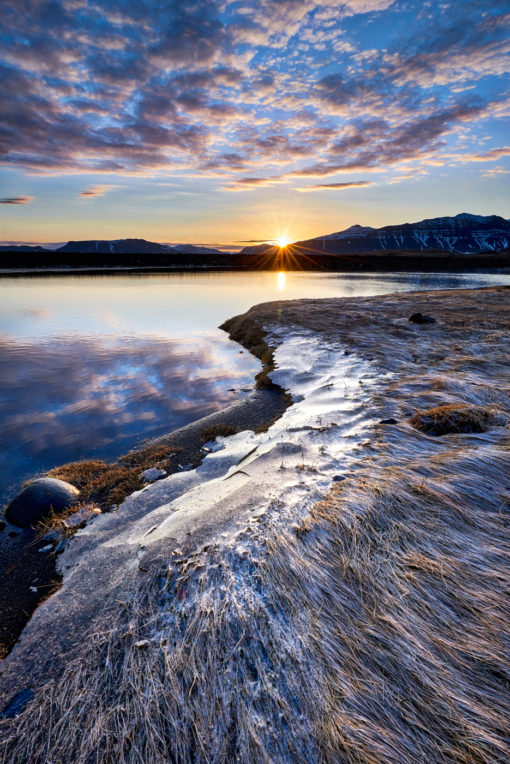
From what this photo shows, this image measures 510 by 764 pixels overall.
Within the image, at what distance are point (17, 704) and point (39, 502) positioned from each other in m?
4.07

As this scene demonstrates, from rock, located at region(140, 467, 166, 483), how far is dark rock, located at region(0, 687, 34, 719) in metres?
4.24

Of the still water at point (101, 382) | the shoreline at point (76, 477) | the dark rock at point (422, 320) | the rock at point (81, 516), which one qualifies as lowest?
the still water at point (101, 382)

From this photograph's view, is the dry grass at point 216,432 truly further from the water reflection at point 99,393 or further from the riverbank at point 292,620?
the riverbank at point 292,620

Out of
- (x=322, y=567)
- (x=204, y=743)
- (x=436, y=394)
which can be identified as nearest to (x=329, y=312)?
(x=436, y=394)

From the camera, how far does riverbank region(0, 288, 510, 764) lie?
2.33m

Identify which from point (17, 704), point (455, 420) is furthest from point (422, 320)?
point (17, 704)

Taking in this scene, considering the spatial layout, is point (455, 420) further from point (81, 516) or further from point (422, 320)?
point (422, 320)

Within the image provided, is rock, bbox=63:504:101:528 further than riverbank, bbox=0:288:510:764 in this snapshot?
Yes

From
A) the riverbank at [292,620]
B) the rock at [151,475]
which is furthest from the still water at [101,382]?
the riverbank at [292,620]

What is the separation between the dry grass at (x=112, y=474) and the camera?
6.72m

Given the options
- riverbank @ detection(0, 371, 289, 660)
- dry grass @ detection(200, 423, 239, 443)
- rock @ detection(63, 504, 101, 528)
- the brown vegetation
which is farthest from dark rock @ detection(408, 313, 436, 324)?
rock @ detection(63, 504, 101, 528)

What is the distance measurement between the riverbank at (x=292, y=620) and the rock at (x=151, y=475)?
3.24 ft

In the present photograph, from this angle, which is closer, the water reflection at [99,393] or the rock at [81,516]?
the rock at [81,516]

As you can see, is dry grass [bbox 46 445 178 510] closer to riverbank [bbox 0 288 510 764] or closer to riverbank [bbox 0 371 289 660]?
riverbank [bbox 0 371 289 660]
